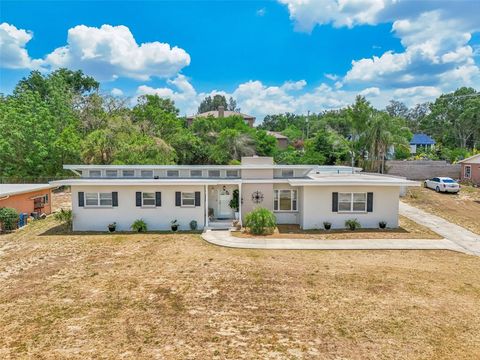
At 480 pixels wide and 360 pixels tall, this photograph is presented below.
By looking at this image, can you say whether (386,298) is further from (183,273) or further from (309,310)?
(183,273)

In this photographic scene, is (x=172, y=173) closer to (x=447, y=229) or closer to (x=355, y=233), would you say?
(x=355, y=233)

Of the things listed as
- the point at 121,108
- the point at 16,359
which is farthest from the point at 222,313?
the point at 121,108

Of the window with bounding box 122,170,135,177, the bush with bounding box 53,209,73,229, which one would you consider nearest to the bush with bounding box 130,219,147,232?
the window with bounding box 122,170,135,177

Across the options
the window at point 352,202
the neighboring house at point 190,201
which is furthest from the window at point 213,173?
the window at point 352,202

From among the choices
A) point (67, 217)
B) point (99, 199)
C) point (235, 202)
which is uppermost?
point (99, 199)

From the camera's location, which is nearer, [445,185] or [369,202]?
[369,202]

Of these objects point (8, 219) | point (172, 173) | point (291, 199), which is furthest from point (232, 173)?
point (8, 219)
